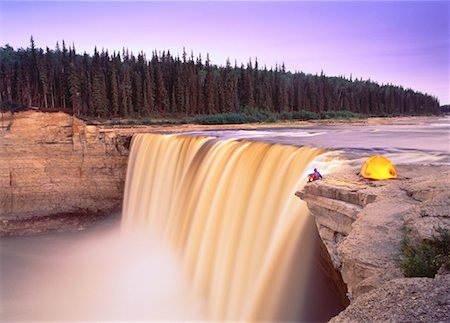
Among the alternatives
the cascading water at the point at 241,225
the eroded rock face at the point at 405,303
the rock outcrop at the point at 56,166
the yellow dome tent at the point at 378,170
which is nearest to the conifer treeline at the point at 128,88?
the rock outcrop at the point at 56,166

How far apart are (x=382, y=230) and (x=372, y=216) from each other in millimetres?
425

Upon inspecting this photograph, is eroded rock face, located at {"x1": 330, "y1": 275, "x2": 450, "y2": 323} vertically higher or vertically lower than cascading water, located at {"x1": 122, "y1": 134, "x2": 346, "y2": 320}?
higher

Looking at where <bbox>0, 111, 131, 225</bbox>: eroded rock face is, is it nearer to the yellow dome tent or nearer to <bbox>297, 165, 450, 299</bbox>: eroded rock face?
<bbox>297, 165, 450, 299</bbox>: eroded rock face

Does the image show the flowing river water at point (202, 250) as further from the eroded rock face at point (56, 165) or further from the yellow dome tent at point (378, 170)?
the eroded rock face at point (56, 165)

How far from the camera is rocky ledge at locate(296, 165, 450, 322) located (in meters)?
3.41

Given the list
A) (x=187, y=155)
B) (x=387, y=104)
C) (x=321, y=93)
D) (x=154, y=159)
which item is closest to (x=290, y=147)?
(x=187, y=155)

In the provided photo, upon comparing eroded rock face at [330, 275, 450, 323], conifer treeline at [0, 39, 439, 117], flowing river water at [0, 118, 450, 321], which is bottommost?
flowing river water at [0, 118, 450, 321]

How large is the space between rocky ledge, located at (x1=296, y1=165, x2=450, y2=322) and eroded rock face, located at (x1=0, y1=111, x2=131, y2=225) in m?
17.6

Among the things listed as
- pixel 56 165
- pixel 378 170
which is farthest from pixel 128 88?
pixel 378 170

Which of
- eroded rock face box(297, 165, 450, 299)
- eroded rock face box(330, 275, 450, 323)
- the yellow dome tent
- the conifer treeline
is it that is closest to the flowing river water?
eroded rock face box(297, 165, 450, 299)

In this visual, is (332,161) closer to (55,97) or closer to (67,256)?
(67,256)

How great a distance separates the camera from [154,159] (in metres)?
20.1

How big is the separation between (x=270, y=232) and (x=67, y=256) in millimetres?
12192

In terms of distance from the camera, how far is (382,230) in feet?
17.2
